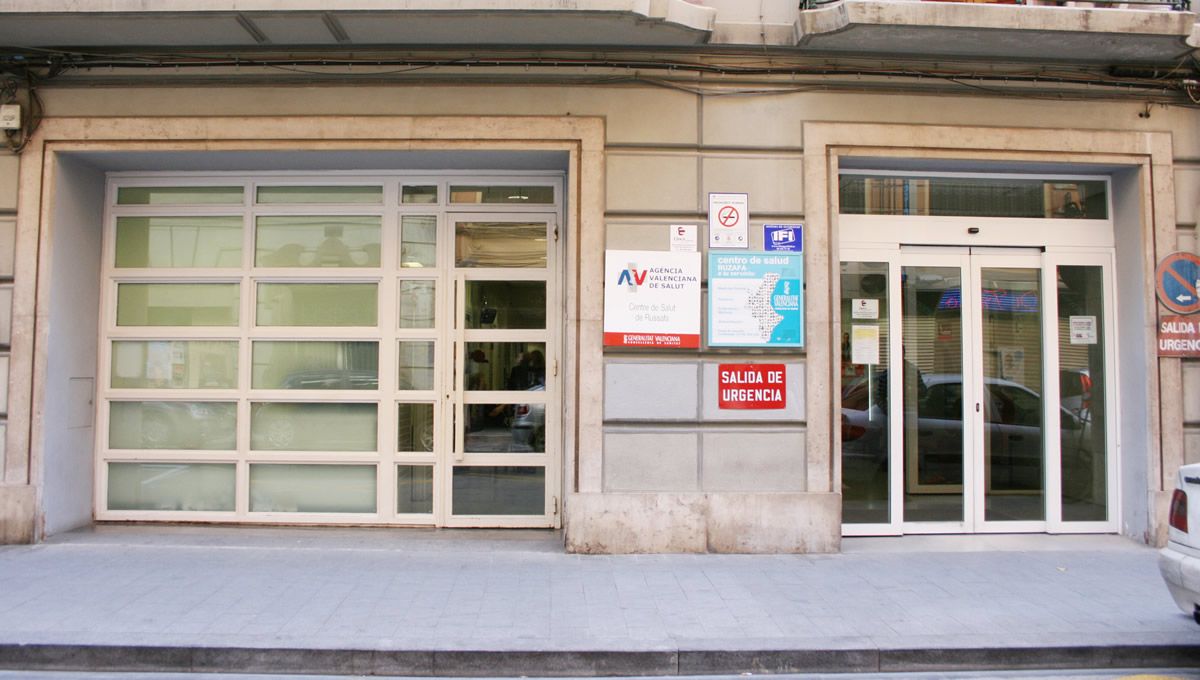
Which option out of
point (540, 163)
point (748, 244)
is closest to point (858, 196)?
point (748, 244)

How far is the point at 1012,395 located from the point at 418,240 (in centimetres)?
597

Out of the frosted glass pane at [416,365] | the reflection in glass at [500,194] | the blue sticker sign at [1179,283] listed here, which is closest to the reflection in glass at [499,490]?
the frosted glass pane at [416,365]

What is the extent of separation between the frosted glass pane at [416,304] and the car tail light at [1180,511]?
5952 mm

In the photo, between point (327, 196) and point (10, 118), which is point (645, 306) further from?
point (10, 118)

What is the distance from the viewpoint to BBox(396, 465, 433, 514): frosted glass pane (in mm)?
7543

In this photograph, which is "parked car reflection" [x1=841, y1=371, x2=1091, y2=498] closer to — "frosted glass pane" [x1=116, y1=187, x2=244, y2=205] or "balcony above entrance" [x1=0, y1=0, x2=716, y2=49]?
"balcony above entrance" [x1=0, y1=0, x2=716, y2=49]

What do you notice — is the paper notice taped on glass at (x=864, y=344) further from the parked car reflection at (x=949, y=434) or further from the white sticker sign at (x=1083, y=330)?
the white sticker sign at (x=1083, y=330)

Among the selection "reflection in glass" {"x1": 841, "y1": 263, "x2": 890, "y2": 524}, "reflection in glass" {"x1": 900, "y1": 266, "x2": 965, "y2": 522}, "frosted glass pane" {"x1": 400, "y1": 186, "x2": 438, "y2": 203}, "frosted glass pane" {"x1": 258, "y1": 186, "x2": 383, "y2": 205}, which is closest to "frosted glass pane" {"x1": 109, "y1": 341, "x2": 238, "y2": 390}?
"frosted glass pane" {"x1": 258, "y1": 186, "x2": 383, "y2": 205}

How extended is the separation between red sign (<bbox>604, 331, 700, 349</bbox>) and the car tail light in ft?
11.5

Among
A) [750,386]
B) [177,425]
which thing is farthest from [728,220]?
[177,425]

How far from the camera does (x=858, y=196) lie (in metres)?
7.50

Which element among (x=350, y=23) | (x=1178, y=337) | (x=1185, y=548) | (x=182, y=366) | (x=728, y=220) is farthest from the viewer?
(x=182, y=366)

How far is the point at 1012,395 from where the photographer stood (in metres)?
7.59

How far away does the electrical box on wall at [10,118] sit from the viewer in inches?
271
